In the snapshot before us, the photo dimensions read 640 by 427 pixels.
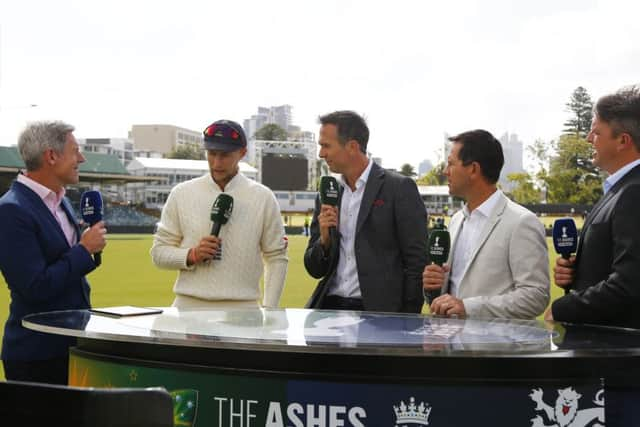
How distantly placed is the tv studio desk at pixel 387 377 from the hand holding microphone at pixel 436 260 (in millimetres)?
752

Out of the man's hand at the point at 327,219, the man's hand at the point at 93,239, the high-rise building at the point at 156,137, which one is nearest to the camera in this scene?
the man's hand at the point at 93,239

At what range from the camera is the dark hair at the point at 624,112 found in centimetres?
327

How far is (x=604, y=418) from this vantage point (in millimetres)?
2545

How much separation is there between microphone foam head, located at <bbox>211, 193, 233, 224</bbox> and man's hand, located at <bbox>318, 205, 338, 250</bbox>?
1.66 ft

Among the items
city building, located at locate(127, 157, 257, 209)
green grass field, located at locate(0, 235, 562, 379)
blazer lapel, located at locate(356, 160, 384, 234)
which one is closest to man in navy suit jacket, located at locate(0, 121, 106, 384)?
blazer lapel, located at locate(356, 160, 384, 234)

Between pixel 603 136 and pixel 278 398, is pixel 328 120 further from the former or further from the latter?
pixel 278 398

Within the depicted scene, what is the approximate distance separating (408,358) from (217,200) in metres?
2.02

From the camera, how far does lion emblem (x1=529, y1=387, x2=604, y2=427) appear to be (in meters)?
2.48

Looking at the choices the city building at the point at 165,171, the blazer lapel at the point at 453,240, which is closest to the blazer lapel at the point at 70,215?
the blazer lapel at the point at 453,240

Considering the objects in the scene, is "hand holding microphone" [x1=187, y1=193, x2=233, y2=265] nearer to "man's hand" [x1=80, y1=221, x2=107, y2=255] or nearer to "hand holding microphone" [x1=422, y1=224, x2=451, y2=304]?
"man's hand" [x1=80, y1=221, x2=107, y2=255]

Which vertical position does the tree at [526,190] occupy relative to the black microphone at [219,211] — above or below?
above

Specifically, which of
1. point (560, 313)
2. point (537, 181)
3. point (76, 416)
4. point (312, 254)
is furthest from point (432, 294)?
point (537, 181)

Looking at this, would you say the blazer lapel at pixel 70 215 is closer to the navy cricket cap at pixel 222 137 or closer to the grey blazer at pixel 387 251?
the navy cricket cap at pixel 222 137

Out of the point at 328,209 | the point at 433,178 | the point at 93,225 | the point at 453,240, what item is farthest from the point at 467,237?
the point at 433,178
